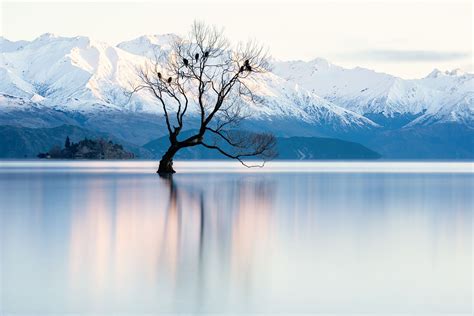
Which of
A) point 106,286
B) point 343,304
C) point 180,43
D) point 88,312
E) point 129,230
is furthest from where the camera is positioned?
point 180,43

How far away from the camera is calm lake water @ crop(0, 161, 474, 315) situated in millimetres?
13445

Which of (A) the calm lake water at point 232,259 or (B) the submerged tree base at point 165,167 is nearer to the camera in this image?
(A) the calm lake water at point 232,259

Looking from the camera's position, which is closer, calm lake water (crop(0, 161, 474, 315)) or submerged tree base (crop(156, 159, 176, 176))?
calm lake water (crop(0, 161, 474, 315))

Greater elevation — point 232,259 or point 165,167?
point 165,167

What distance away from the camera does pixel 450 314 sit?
42.2 feet

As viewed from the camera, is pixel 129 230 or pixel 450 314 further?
pixel 129 230

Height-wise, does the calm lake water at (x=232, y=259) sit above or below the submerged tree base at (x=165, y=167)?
below

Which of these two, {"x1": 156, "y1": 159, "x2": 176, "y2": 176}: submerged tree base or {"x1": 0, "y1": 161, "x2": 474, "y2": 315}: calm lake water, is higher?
{"x1": 156, "y1": 159, "x2": 176, "y2": 176}: submerged tree base

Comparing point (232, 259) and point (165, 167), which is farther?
point (165, 167)

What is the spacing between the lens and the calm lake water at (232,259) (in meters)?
13.4

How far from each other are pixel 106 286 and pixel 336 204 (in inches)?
811

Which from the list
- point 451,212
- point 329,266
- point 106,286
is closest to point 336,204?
point 451,212

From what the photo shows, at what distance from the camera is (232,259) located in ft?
57.0

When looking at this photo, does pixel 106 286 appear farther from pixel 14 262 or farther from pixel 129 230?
pixel 129 230
